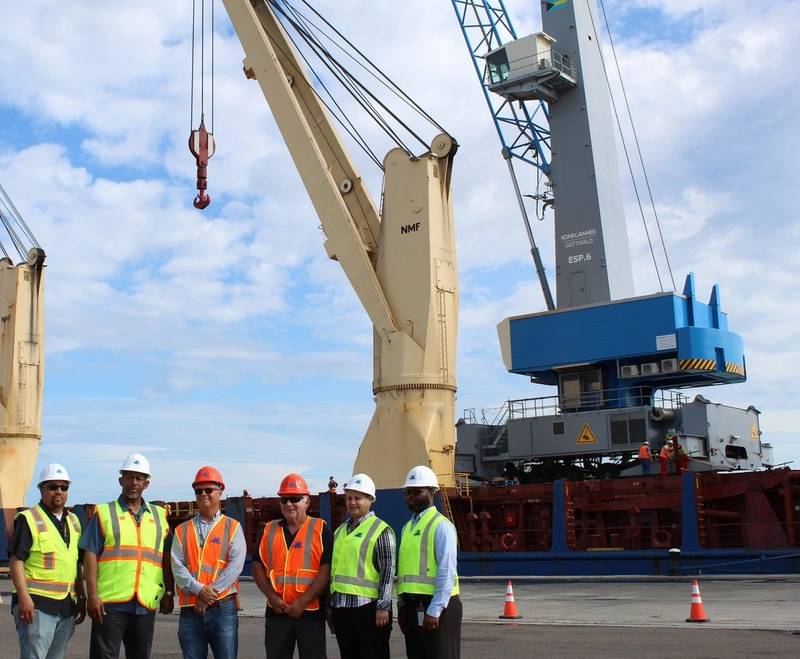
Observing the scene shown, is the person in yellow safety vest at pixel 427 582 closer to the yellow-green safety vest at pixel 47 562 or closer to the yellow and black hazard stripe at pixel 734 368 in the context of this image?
the yellow-green safety vest at pixel 47 562

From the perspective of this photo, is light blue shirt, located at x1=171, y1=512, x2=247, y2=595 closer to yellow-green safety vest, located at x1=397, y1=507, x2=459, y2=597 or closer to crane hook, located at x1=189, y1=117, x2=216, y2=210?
yellow-green safety vest, located at x1=397, y1=507, x2=459, y2=597

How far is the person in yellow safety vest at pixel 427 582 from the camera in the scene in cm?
555

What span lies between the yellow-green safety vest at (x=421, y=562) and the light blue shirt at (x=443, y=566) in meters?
0.03

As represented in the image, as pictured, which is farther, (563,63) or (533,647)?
(563,63)

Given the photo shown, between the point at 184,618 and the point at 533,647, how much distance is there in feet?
13.9

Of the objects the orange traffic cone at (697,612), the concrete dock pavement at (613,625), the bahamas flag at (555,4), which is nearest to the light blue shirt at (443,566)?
the concrete dock pavement at (613,625)

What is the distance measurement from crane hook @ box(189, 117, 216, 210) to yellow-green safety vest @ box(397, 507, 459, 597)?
52.9ft

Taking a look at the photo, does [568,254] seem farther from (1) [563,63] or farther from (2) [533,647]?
(2) [533,647]

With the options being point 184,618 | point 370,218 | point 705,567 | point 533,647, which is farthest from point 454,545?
point 370,218

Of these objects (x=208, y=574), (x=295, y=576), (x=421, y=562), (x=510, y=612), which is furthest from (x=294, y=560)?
(x=510, y=612)

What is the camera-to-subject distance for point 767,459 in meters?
20.3

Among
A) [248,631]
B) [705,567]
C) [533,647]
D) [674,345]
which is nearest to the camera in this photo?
[533,647]

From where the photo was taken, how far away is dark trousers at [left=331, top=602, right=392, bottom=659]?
18.3ft

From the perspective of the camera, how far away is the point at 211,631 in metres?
5.51
